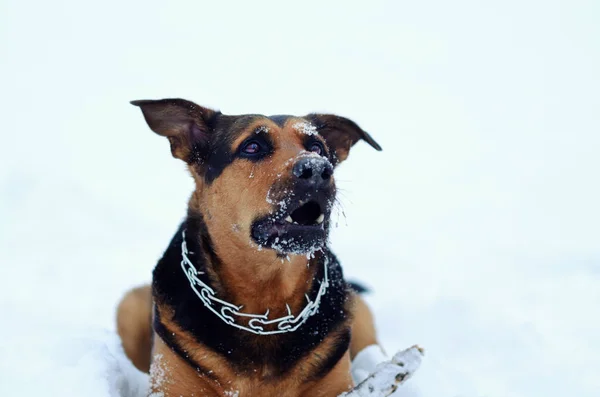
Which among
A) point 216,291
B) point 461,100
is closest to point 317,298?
point 216,291

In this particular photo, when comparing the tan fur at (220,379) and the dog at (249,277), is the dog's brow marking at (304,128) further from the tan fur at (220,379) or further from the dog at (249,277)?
the tan fur at (220,379)

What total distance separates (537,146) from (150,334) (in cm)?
1154

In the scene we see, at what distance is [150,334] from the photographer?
4.85 meters

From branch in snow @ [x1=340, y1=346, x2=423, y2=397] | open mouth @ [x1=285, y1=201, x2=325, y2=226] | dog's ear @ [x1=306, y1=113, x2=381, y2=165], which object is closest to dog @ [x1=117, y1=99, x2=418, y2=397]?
open mouth @ [x1=285, y1=201, x2=325, y2=226]

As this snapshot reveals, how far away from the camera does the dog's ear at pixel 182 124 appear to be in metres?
3.86

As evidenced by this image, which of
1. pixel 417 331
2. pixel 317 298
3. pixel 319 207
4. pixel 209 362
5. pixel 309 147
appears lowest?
pixel 417 331

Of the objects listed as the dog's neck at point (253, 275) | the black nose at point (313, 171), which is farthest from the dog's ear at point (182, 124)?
the black nose at point (313, 171)

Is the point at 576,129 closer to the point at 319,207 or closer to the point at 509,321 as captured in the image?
the point at 509,321

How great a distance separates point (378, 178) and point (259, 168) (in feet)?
34.4

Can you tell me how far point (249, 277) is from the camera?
3594mm

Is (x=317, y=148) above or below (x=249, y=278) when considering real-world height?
above

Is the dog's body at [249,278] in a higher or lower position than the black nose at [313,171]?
lower

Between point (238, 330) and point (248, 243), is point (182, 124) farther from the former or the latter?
point (238, 330)

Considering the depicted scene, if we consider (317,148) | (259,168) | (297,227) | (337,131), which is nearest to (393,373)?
(297,227)
